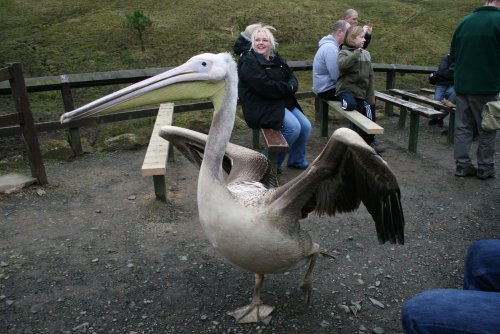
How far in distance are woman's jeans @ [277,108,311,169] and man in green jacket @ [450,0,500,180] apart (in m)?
1.71

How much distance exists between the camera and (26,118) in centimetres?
438

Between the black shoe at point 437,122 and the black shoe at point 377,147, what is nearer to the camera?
the black shoe at point 377,147

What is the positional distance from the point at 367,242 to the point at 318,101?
3757mm

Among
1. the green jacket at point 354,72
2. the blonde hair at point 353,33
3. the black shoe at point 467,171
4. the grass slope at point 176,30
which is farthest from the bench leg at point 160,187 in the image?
the grass slope at point 176,30

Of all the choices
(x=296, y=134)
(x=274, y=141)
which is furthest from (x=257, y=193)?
(x=296, y=134)

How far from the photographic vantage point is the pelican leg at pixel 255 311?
2660mm

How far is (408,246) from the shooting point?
3488mm

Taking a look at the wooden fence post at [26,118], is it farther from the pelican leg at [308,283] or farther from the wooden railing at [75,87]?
the pelican leg at [308,283]

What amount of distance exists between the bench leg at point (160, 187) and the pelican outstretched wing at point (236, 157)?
928 mm

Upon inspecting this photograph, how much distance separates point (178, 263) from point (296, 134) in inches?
82.9

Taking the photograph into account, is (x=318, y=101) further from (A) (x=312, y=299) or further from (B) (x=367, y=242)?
(A) (x=312, y=299)

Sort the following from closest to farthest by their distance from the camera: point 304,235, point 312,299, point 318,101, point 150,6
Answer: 1. point 304,235
2. point 312,299
3. point 318,101
4. point 150,6

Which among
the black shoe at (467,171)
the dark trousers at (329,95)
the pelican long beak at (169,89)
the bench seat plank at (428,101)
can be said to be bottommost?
the black shoe at (467,171)

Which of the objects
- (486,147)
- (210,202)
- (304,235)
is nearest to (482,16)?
(486,147)
